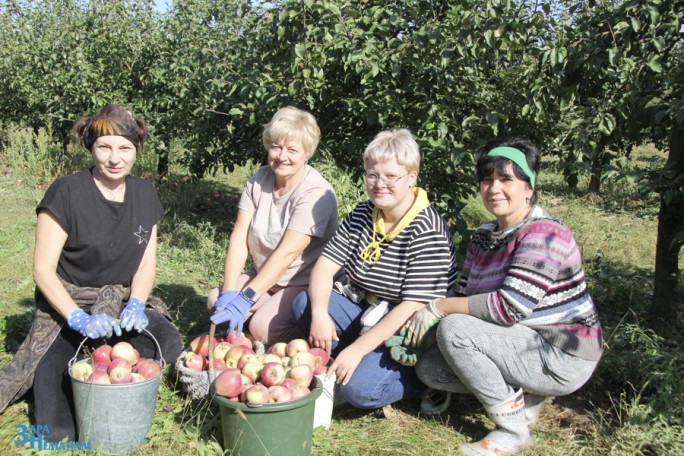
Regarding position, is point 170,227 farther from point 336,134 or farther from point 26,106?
point 26,106

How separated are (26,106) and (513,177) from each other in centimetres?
1051

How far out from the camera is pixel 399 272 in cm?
268

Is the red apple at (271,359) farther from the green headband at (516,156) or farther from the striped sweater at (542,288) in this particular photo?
the green headband at (516,156)

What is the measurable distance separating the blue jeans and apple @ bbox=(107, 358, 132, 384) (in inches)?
34.2

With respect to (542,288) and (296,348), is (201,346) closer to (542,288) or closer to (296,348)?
(296,348)

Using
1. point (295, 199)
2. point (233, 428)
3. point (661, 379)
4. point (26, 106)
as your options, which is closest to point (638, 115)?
point (661, 379)

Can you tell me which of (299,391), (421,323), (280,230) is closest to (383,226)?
(421,323)

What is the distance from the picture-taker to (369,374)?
101 inches

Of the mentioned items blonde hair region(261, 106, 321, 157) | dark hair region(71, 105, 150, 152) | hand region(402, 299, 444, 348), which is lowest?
hand region(402, 299, 444, 348)

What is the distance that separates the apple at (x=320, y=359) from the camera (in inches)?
101

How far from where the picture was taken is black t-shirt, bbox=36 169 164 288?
2646mm

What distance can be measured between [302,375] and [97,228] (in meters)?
1.16

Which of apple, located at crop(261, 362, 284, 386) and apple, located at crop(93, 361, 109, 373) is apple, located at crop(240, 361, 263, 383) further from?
apple, located at crop(93, 361, 109, 373)

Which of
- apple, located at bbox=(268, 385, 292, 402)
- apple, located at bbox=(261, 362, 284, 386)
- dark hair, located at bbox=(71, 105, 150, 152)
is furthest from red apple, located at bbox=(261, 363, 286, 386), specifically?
dark hair, located at bbox=(71, 105, 150, 152)
